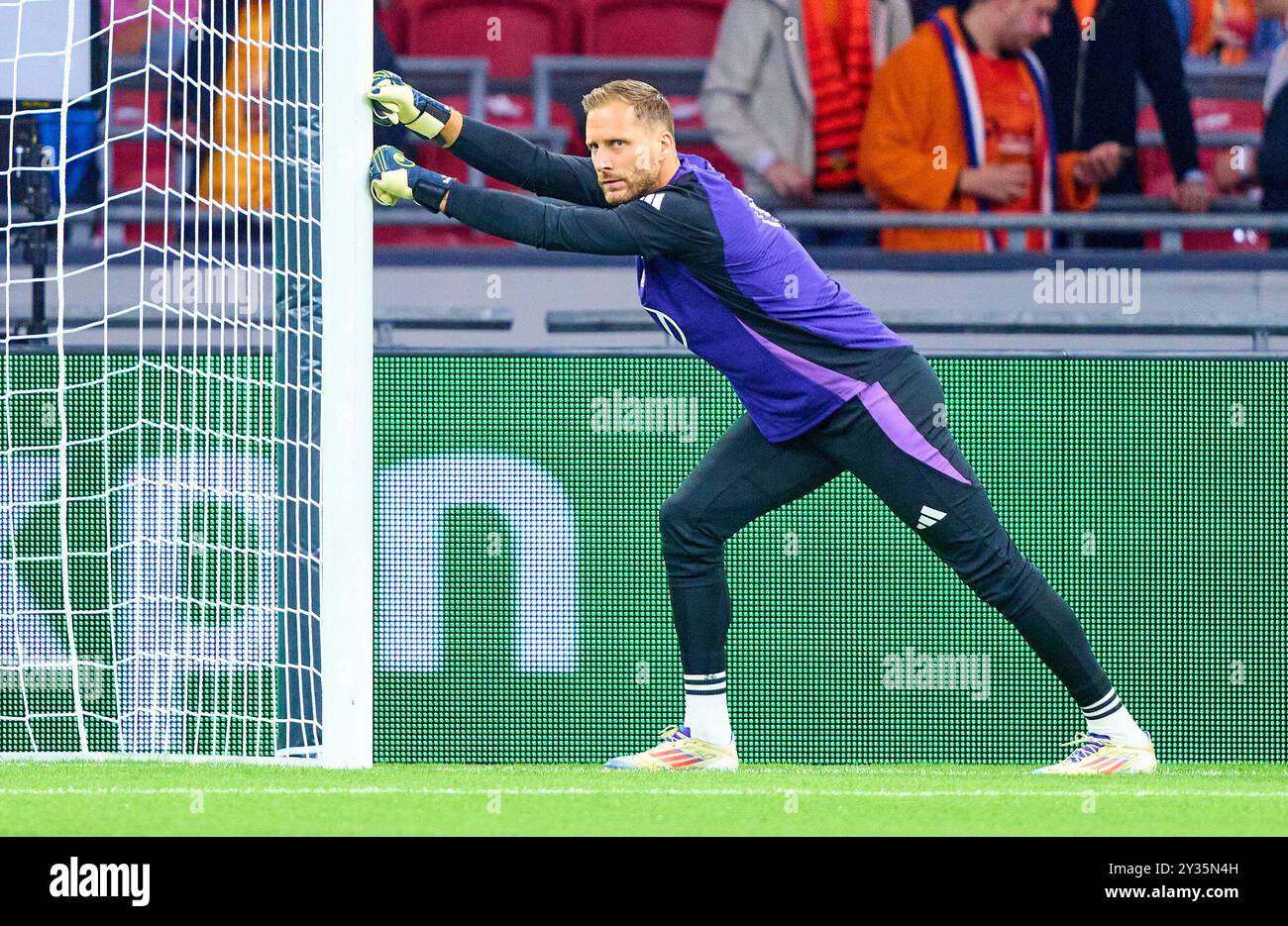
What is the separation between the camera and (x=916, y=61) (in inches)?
310

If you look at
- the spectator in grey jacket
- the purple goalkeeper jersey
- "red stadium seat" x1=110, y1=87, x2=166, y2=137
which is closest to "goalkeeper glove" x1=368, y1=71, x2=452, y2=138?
the purple goalkeeper jersey

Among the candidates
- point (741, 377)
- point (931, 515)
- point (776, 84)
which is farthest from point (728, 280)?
point (776, 84)

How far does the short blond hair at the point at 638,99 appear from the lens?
444 centimetres

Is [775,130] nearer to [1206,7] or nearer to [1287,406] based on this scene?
[1206,7]

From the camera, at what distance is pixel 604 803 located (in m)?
3.83

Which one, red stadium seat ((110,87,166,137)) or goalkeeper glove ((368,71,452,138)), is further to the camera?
red stadium seat ((110,87,166,137))

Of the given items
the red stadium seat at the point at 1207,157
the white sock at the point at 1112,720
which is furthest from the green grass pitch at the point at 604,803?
the red stadium seat at the point at 1207,157

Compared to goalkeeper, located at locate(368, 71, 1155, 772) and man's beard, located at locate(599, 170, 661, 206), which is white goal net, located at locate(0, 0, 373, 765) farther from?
man's beard, located at locate(599, 170, 661, 206)

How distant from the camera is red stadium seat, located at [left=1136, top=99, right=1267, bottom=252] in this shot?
339 inches

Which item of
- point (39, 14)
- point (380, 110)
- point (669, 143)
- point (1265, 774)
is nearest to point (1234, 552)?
point (1265, 774)

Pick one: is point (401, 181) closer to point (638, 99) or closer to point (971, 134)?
point (638, 99)

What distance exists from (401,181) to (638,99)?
0.58m

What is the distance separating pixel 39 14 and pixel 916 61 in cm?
355

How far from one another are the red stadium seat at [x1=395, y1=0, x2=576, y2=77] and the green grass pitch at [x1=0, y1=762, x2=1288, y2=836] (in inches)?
206
